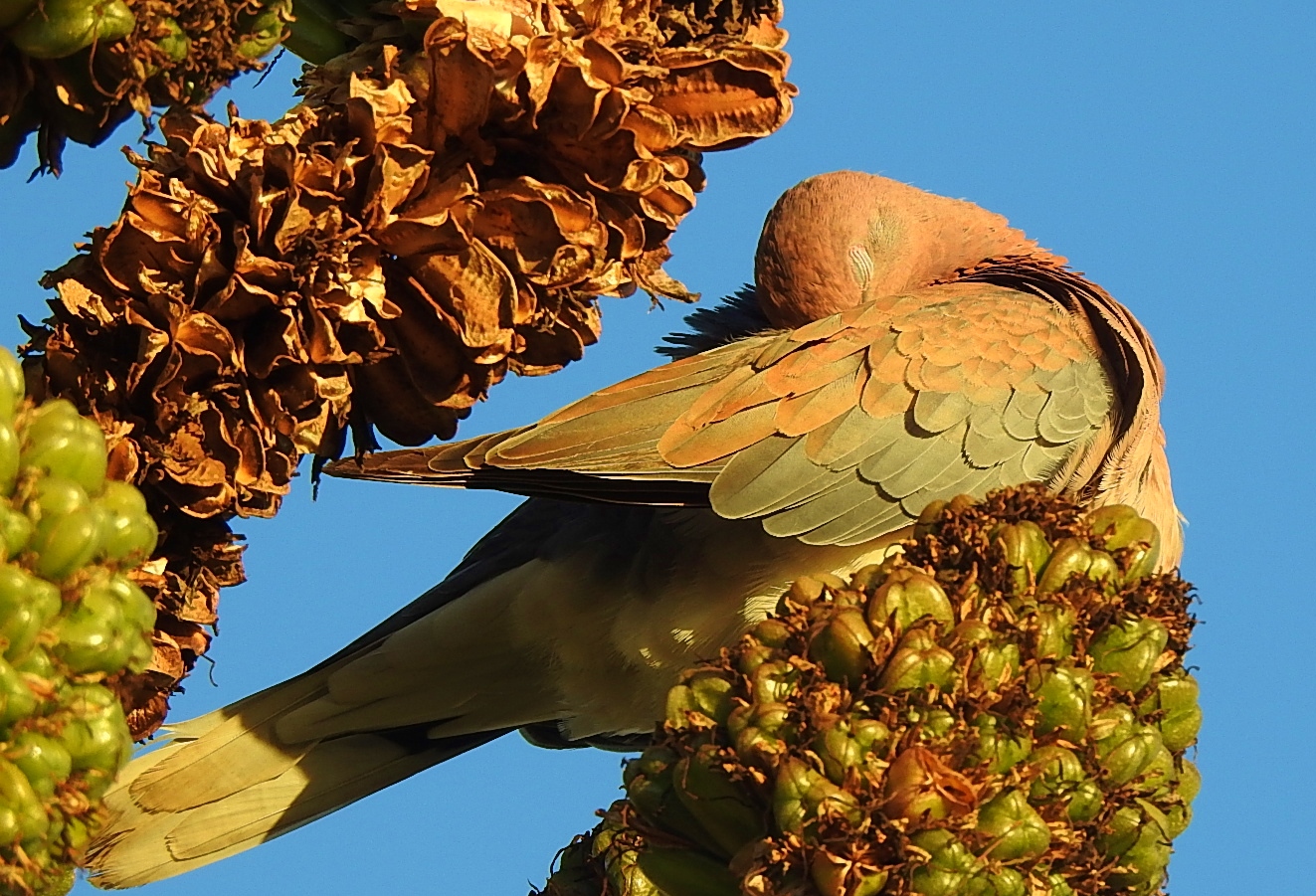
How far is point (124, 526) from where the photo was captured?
2207mm

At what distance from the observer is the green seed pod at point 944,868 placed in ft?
8.38

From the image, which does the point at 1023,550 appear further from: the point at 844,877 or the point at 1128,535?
the point at 844,877

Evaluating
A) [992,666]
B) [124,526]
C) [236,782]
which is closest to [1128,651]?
[992,666]

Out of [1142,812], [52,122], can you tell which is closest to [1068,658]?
[1142,812]

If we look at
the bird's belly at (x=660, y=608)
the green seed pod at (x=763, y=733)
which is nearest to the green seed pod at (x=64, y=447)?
the green seed pod at (x=763, y=733)

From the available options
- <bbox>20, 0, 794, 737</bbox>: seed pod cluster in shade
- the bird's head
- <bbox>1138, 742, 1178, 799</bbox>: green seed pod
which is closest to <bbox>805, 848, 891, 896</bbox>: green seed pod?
<bbox>1138, 742, 1178, 799</bbox>: green seed pod

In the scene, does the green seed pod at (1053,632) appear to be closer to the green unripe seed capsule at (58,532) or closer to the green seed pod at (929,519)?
the green seed pod at (929,519)

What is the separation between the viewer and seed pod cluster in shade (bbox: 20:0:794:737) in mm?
2572

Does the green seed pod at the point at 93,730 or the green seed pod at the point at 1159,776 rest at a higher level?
the green seed pod at the point at 1159,776

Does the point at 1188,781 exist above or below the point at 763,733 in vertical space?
above

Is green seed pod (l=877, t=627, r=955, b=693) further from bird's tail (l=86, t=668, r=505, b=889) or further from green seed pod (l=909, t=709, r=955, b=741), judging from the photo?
bird's tail (l=86, t=668, r=505, b=889)

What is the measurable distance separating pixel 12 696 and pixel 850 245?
9.40 feet

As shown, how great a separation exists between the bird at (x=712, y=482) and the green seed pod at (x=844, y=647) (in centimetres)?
116

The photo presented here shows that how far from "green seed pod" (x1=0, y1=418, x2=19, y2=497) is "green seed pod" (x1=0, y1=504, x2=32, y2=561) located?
1.3 inches
